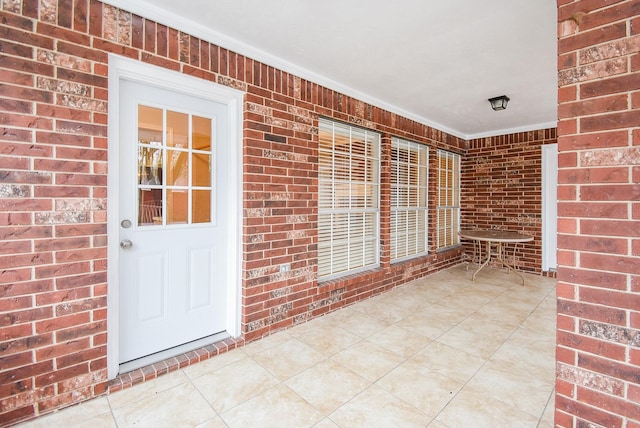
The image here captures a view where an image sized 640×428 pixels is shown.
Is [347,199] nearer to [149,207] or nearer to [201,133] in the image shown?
[201,133]

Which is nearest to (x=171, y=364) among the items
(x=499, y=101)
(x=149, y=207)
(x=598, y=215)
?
(x=149, y=207)

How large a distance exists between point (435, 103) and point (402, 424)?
3.67 m

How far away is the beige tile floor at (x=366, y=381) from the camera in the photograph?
1.81 meters

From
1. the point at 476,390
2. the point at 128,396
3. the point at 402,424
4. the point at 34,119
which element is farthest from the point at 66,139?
the point at 476,390

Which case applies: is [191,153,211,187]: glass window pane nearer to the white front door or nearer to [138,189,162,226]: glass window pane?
the white front door

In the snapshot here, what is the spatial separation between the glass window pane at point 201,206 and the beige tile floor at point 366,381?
1.14 meters

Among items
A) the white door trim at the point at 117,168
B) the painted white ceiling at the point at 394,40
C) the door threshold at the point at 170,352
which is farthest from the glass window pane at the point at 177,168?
the door threshold at the point at 170,352

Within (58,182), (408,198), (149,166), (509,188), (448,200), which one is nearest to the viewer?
(58,182)

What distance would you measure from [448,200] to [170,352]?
5127 millimetres

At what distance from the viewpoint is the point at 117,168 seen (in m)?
2.05

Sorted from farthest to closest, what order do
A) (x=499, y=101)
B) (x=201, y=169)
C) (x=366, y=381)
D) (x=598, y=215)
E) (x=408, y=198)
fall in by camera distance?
(x=408, y=198), (x=499, y=101), (x=201, y=169), (x=366, y=381), (x=598, y=215)

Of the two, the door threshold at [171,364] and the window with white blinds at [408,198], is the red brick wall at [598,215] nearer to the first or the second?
the door threshold at [171,364]

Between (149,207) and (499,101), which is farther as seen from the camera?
(499,101)

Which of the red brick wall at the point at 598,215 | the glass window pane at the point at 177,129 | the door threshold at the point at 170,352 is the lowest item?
the door threshold at the point at 170,352
